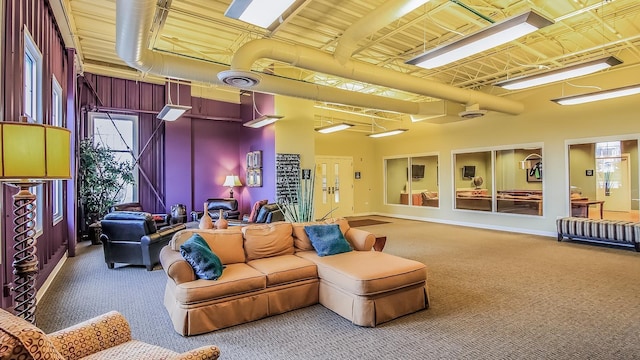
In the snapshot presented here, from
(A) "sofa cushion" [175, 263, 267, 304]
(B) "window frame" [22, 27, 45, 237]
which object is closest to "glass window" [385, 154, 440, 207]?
(A) "sofa cushion" [175, 263, 267, 304]

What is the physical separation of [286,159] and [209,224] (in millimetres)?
4043

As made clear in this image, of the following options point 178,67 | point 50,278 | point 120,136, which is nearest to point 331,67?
point 178,67

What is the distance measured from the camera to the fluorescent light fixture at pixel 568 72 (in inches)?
183

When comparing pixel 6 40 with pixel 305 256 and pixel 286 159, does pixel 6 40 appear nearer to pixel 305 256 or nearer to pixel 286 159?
pixel 305 256

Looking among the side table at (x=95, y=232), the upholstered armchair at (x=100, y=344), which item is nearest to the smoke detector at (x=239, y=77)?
the upholstered armchair at (x=100, y=344)

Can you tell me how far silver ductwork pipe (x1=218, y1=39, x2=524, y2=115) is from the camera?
453 cm

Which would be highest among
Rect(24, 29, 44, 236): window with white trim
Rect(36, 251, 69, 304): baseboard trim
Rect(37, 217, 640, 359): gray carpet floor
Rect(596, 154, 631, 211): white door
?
Rect(24, 29, 44, 236): window with white trim

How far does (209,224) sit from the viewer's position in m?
4.33

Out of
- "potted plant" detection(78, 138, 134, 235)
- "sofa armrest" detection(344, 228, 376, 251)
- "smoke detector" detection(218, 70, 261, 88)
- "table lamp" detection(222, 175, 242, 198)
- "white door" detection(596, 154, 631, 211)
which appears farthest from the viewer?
"table lamp" detection(222, 175, 242, 198)

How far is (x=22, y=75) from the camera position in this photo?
10.8 feet

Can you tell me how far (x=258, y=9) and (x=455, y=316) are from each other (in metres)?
3.56

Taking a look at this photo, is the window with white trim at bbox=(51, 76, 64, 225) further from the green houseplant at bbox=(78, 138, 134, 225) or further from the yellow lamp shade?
the yellow lamp shade

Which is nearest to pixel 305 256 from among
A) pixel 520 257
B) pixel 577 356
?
pixel 577 356

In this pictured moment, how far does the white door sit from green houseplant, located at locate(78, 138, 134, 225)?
10411 millimetres
